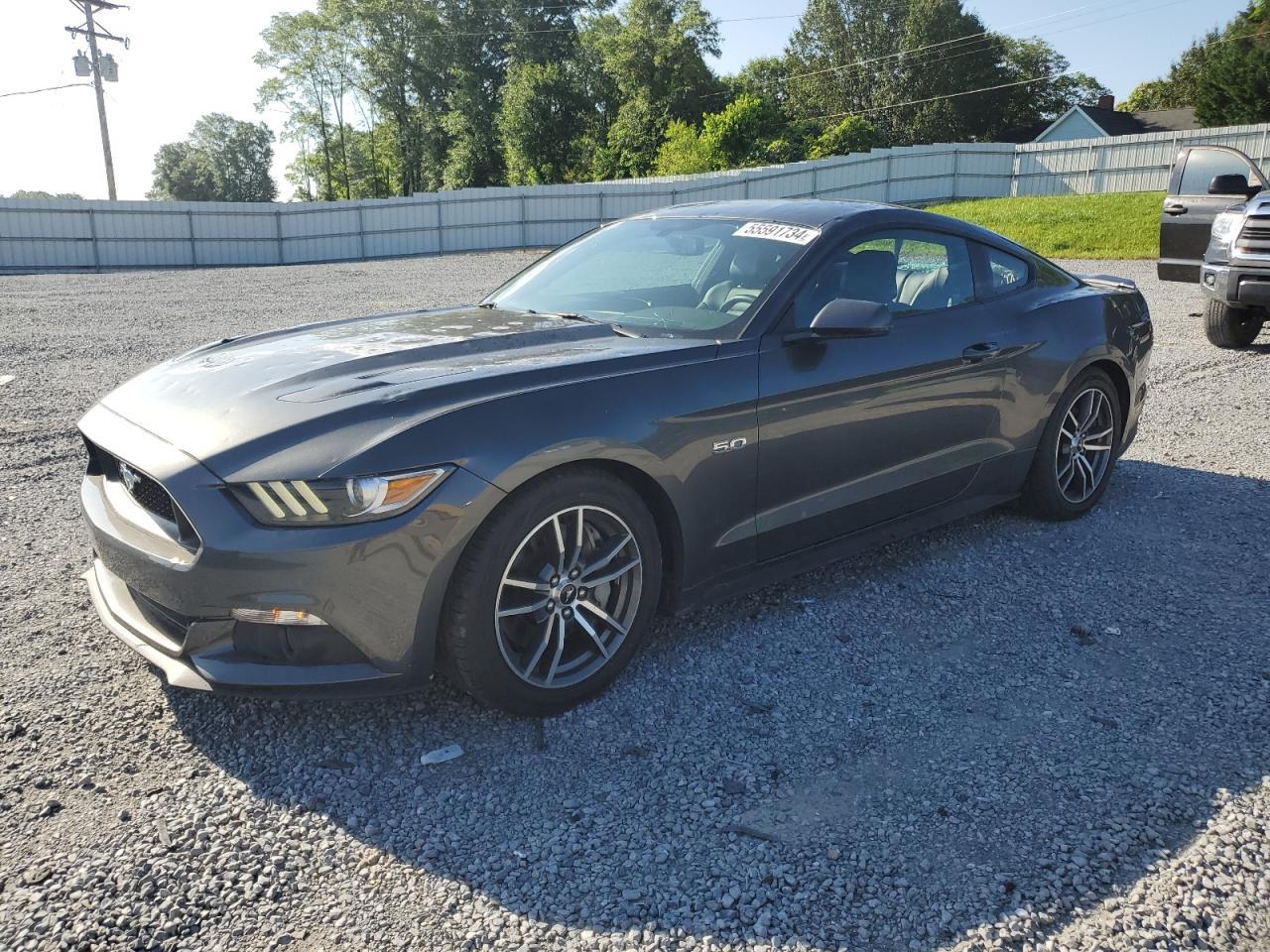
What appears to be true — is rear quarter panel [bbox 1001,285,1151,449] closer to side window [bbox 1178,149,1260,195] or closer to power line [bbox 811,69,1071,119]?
side window [bbox 1178,149,1260,195]

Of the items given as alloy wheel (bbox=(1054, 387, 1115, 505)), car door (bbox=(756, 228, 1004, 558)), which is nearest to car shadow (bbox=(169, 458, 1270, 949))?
car door (bbox=(756, 228, 1004, 558))

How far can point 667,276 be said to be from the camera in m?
4.17

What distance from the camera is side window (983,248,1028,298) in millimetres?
4590

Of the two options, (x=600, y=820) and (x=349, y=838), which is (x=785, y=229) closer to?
(x=600, y=820)

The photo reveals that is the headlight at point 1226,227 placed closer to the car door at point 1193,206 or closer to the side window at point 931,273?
the car door at point 1193,206

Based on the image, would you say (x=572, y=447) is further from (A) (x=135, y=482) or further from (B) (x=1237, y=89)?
(B) (x=1237, y=89)

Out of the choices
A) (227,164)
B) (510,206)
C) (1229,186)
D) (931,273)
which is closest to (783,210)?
(931,273)

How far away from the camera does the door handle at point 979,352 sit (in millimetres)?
4270

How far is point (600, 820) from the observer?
267 cm

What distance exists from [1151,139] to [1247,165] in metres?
18.2

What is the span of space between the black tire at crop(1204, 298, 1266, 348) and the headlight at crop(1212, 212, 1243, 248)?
1.85ft

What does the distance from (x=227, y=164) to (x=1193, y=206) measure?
91.2 metres

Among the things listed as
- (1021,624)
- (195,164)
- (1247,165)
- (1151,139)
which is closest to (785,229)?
(1021,624)

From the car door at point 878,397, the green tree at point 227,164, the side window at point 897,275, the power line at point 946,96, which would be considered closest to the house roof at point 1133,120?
the power line at point 946,96
